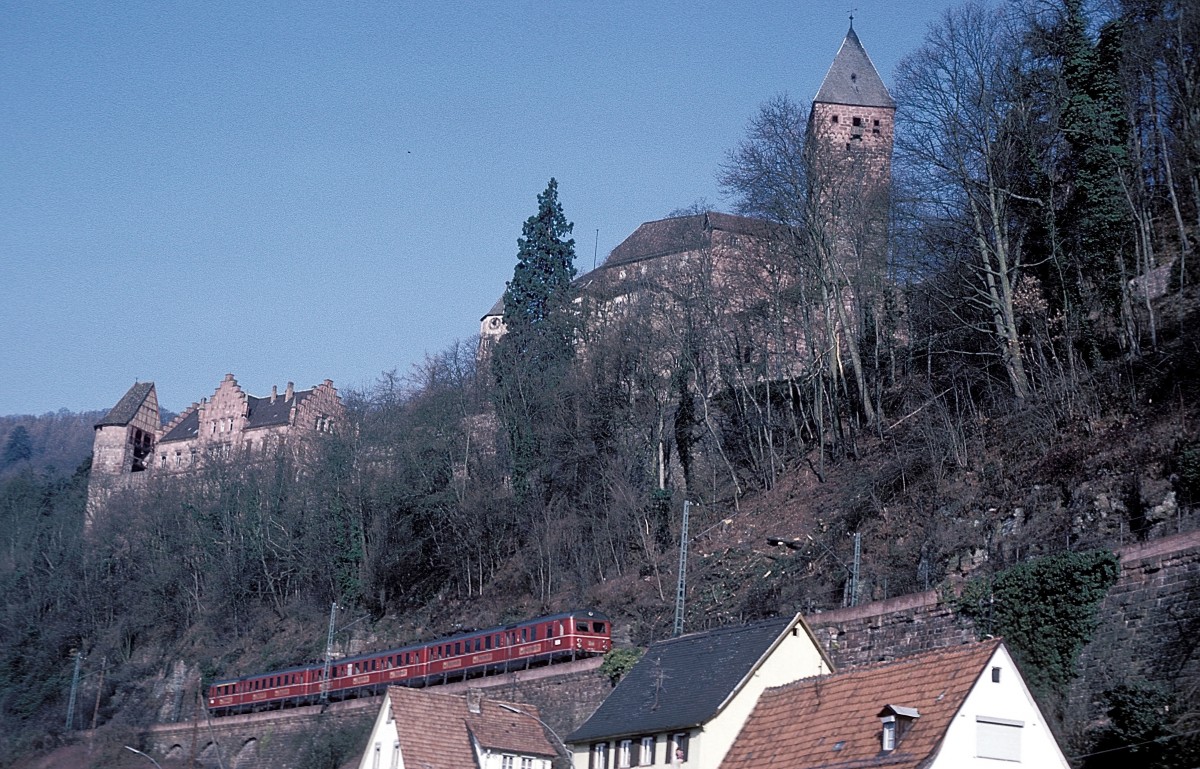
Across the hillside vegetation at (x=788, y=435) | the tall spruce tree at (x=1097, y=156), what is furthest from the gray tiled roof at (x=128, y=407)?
the tall spruce tree at (x=1097, y=156)

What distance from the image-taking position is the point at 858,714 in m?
25.1

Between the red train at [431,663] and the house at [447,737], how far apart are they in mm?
7968

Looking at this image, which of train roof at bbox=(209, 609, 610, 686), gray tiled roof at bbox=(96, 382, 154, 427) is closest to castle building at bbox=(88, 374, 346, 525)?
gray tiled roof at bbox=(96, 382, 154, 427)

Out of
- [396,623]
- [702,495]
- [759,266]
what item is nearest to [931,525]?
[702,495]

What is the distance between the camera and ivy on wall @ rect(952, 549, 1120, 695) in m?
27.8

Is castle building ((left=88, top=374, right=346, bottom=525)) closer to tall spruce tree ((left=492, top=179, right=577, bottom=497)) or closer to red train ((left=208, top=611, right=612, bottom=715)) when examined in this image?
tall spruce tree ((left=492, top=179, right=577, bottom=497))

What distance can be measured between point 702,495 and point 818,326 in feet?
25.0

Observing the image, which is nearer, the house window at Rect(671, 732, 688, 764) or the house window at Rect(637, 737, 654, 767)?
the house window at Rect(671, 732, 688, 764)

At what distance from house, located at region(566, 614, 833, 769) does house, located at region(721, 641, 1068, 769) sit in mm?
1502

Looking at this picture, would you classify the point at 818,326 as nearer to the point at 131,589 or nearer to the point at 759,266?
the point at 759,266

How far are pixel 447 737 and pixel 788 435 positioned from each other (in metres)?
23.1

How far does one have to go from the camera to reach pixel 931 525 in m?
36.0

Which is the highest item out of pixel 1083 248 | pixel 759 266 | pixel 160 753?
pixel 759 266

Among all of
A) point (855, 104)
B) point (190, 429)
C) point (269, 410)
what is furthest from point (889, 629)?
point (190, 429)
